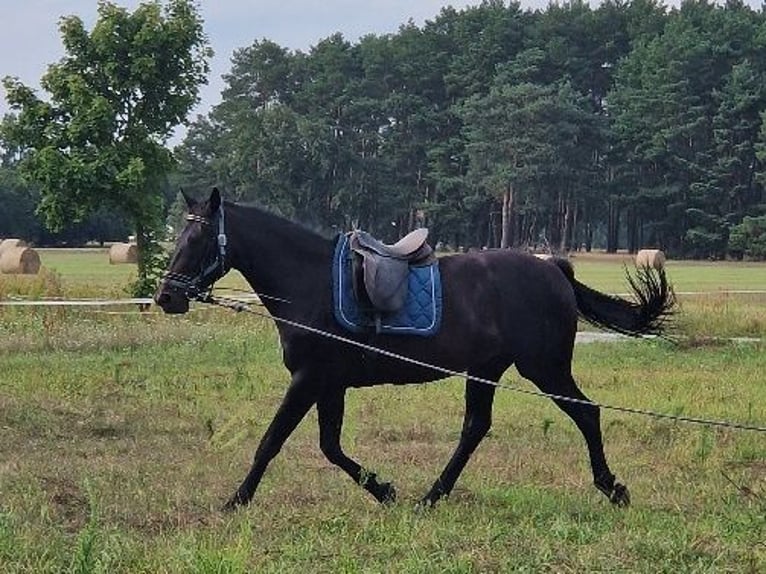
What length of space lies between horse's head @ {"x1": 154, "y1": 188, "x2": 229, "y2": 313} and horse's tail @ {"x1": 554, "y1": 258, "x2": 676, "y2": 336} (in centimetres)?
288

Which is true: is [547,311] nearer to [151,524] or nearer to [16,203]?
[151,524]

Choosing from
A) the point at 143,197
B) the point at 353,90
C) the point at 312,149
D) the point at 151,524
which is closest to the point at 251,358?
the point at 151,524

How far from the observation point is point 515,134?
75750mm

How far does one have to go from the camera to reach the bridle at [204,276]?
23.8 feet

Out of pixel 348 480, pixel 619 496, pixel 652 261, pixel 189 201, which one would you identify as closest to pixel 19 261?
pixel 652 261

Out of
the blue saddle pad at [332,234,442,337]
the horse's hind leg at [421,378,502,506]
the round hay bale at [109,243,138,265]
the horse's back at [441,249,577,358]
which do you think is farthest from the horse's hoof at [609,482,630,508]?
the round hay bale at [109,243,138,265]

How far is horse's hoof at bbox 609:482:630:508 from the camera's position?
748 cm

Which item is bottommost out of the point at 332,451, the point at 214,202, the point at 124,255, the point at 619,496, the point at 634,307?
the point at 124,255

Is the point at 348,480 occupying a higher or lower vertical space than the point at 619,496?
lower

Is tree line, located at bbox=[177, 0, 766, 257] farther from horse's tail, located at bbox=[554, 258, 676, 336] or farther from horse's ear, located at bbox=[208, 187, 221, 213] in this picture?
horse's ear, located at bbox=[208, 187, 221, 213]

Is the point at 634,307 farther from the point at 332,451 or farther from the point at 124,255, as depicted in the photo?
the point at 124,255

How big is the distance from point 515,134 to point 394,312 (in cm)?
6957

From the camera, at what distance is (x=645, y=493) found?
Answer: 7.94 m

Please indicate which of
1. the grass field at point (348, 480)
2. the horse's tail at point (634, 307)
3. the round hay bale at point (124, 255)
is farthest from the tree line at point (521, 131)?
the horse's tail at point (634, 307)
